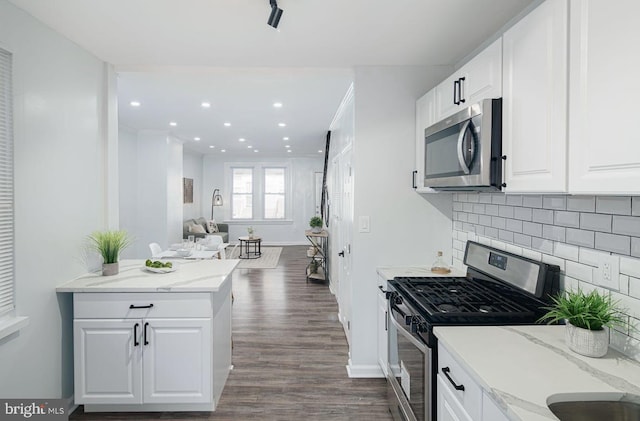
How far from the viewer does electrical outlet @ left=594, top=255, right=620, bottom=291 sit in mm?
1440

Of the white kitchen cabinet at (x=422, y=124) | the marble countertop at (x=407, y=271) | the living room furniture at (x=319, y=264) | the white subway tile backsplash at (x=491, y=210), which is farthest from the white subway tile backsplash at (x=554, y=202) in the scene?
the living room furniture at (x=319, y=264)

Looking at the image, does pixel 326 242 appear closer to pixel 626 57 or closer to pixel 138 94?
pixel 138 94

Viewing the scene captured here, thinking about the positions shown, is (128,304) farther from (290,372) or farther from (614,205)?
(614,205)

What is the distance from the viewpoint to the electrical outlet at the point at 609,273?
1440 millimetres

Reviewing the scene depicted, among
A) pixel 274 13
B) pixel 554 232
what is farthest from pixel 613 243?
pixel 274 13

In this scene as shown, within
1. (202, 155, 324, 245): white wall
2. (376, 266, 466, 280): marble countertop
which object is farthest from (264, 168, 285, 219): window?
(376, 266, 466, 280): marble countertop

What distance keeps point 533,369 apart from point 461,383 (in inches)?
10.5

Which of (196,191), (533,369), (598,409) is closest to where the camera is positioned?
(598,409)

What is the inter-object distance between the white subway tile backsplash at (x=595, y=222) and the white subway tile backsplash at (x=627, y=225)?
0.03 meters

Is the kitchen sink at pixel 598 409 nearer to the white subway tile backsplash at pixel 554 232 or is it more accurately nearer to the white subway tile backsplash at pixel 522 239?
the white subway tile backsplash at pixel 554 232

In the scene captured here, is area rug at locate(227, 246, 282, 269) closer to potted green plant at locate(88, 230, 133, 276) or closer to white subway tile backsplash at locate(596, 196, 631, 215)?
potted green plant at locate(88, 230, 133, 276)

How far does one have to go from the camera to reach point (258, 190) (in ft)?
36.6

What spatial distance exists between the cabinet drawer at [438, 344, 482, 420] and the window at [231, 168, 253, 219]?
32.6 ft

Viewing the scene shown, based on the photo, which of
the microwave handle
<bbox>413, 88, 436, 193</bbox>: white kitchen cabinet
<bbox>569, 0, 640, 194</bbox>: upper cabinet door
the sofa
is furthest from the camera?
the sofa
